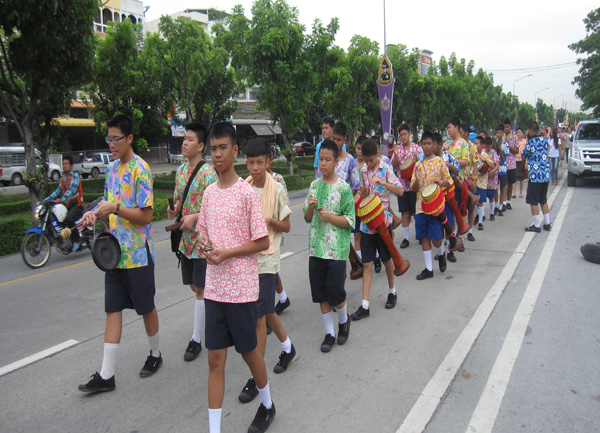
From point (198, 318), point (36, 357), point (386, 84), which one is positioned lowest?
point (36, 357)

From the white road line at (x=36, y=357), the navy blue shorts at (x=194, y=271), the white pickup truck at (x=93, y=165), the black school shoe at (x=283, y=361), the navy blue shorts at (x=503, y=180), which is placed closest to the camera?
the black school shoe at (x=283, y=361)

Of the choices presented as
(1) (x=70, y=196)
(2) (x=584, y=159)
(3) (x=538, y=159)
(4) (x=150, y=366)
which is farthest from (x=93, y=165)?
(4) (x=150, y=366)

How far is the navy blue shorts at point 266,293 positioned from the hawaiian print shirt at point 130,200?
0.93 metres

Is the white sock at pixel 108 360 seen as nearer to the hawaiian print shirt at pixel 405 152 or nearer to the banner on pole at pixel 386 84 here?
the hawaiian print shirt at pixel 405 152

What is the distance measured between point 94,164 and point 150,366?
2902 cm

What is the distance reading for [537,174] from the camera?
8883mm

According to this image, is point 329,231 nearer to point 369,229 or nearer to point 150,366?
point 369,229

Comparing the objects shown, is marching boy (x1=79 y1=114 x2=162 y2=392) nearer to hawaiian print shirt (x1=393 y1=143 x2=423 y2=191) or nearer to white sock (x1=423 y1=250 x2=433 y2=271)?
white sock (x1=423 y1=250 x2=433 y2=271)

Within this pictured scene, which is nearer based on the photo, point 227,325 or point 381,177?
point 227,325

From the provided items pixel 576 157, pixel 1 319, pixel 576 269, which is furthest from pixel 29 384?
pixel 576 157

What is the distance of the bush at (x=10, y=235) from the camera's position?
9.24 m

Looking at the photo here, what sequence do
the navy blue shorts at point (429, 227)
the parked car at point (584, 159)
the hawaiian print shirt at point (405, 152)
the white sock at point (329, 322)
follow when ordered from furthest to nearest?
1. the parked car at point (584, 159)
2. the hawaiian print shirt at point (405, 152)
3. the navy blue shorts at point (429, 227)
4. the white sock at point (329, 322)

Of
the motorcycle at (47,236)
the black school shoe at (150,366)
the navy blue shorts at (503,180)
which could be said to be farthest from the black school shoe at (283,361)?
the navy blue shorts at (503,180)

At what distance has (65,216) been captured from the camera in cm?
866
